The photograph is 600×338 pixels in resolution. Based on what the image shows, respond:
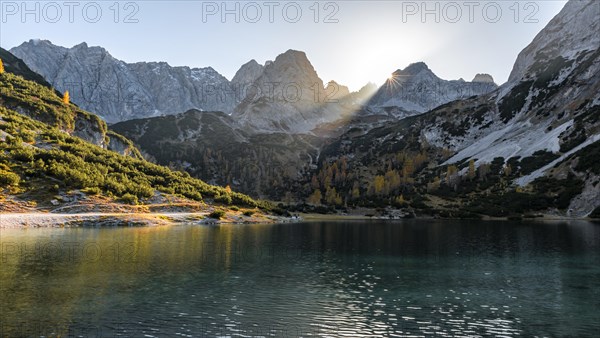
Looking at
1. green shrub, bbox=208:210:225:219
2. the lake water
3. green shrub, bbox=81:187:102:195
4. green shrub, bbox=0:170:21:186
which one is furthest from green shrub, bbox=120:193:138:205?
the lake water

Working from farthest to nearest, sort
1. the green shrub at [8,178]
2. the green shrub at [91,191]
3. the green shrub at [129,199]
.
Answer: the green shrub at [129,199] < the green shrub at [91,191] < the green shrub at [8,178]

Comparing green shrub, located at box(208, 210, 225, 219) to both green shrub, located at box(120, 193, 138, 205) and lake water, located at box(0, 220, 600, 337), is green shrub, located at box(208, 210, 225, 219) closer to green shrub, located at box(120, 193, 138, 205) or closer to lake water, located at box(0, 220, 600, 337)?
green shrub, located at box(120, 193, 138, 205)

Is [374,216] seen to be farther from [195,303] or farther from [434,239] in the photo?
[195,303]

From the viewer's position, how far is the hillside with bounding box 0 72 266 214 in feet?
344

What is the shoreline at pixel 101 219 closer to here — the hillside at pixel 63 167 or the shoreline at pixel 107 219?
the shoreline at pixel 107 219

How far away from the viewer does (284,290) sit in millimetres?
37781

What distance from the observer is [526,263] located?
55625 millimetres

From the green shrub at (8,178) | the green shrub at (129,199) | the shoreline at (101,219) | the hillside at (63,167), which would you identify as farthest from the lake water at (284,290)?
the green shrub at (129,199)

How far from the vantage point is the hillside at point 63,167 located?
10481 cm

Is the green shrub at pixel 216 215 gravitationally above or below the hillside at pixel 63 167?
below

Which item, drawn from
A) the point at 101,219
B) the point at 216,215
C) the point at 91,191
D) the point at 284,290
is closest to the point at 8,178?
the point at 91,191

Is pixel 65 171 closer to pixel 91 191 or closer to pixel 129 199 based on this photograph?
pixel 91 191

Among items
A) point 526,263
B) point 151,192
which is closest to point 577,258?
point 526,263

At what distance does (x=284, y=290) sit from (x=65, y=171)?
9888 cm
